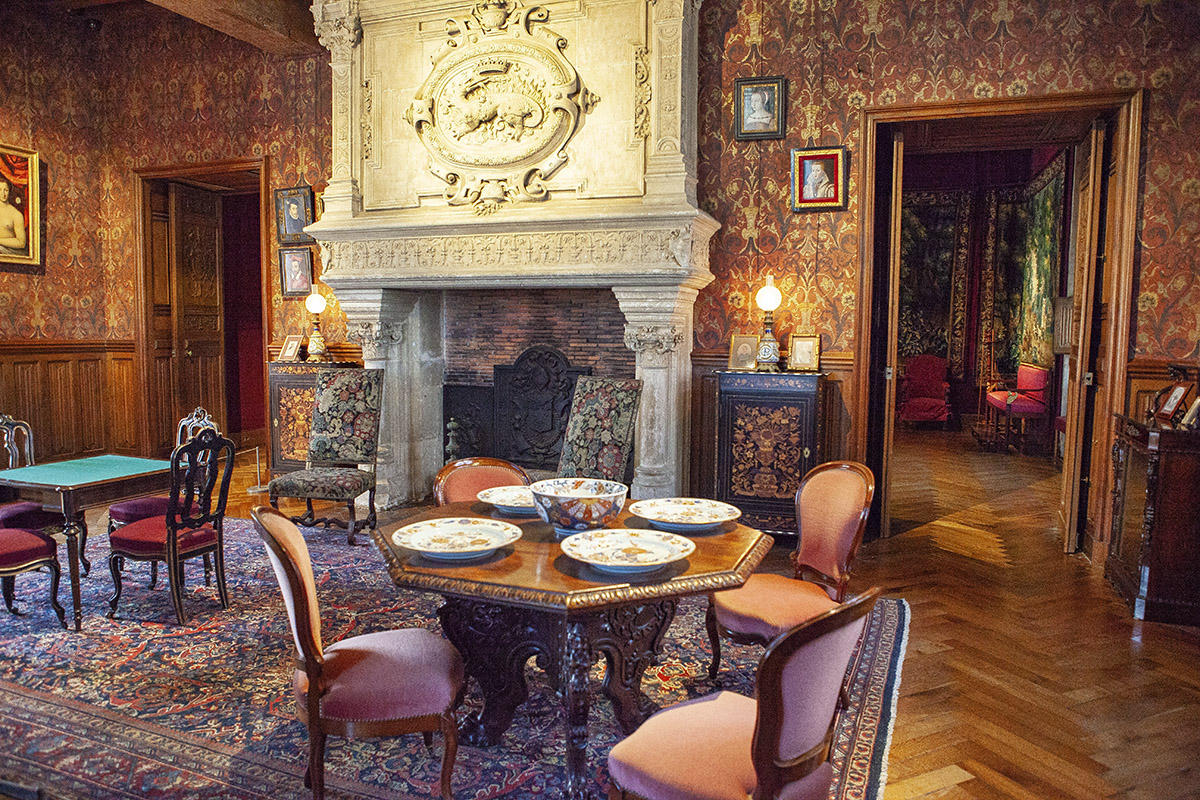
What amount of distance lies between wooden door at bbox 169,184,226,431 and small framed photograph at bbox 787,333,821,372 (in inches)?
238

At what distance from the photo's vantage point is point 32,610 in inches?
151

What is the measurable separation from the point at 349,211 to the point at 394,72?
3.43 ft

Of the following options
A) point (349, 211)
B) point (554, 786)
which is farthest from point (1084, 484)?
point (349, 211)

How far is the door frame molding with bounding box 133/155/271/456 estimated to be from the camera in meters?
6.68

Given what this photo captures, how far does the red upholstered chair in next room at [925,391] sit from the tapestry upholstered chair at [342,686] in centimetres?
954

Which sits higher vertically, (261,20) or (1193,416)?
(261,20)

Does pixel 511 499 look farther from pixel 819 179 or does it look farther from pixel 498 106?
pixel 498 106

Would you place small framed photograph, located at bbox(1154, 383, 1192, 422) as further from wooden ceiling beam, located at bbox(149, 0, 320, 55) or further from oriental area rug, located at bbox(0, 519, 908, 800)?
wooden ceiling beam, located at bbox(149, 0, 320, 55)

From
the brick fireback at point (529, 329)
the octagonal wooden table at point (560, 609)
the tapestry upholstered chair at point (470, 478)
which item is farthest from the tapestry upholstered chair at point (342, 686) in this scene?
the brick fireback at point (529, 329)

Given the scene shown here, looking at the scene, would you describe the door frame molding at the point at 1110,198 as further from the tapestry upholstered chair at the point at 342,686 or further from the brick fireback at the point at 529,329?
the tapestry upholstered chair at the point at 342,686

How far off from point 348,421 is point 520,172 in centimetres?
205

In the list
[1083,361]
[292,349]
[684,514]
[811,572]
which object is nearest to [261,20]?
[292,349]

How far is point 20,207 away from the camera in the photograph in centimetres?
667

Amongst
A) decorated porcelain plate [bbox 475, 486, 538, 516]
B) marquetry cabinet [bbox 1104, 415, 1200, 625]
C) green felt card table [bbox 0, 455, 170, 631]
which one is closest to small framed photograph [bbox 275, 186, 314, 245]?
green felt card table [bbox 0, 455, 170, 631]
